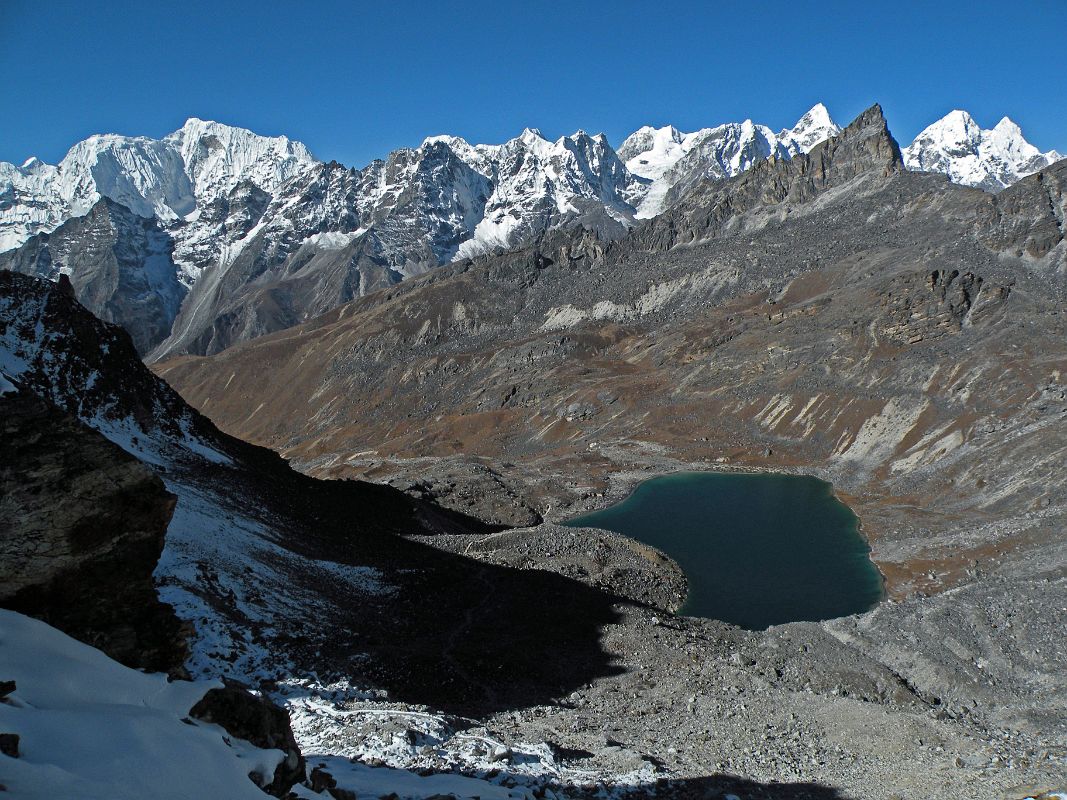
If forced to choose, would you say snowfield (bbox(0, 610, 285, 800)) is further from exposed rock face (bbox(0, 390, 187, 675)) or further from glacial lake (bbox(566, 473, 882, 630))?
glacial lake (bbox(566, 473, 882, 630))

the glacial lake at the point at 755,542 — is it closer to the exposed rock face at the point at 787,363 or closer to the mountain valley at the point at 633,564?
the mountain valley at the point at 633,564

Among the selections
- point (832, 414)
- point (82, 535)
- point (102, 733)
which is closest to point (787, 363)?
point (832, 414)

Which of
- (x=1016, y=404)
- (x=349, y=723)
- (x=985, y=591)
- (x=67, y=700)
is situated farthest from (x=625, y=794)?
(x=1016, y=404)

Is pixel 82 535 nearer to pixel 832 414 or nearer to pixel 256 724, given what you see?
pixel 256 724

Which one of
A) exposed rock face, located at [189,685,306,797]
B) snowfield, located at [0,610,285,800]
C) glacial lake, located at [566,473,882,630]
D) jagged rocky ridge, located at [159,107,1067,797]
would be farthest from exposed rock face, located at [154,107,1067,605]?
snowfield, located at [0,610,285,800]

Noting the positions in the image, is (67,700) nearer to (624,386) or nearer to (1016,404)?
(1016,404)
